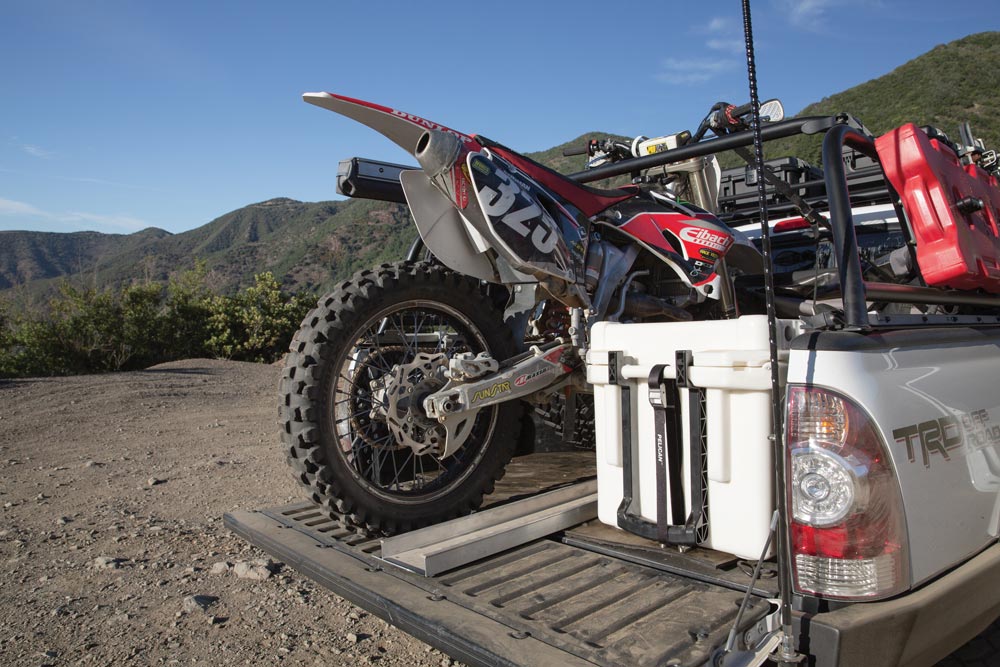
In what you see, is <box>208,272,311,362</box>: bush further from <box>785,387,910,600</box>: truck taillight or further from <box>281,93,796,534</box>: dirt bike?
<box>785,387,910,600</box>: truck taillight

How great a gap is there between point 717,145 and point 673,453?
4.40 feet

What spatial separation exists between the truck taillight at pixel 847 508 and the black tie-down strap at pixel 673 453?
13.2 inches

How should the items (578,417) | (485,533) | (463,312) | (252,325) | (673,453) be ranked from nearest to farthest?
(673,453) → (485,533) → (463,312) → (578,417) → (252,325)

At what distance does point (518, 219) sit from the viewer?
2.66 metres

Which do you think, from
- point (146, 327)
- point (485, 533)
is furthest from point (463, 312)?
point (146, 327)

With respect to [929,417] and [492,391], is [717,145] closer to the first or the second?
[492,391]

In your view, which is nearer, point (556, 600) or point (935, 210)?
point (556, 600)

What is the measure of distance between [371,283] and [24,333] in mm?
10898

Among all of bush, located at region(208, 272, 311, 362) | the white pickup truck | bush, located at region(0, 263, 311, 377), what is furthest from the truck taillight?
bush, located at region(208, 272, 311, 362)

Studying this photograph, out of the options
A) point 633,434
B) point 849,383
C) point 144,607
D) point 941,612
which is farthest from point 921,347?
point 144,607

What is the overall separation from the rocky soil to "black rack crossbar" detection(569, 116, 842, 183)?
6.77 ft

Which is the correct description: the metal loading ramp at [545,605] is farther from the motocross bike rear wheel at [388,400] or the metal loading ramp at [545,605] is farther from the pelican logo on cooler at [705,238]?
the pelican logo on cooler at [705,238]

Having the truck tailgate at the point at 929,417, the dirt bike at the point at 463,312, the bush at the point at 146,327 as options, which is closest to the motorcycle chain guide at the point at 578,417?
the dirt bike at the point at 463,312

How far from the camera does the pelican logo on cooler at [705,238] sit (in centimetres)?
301
